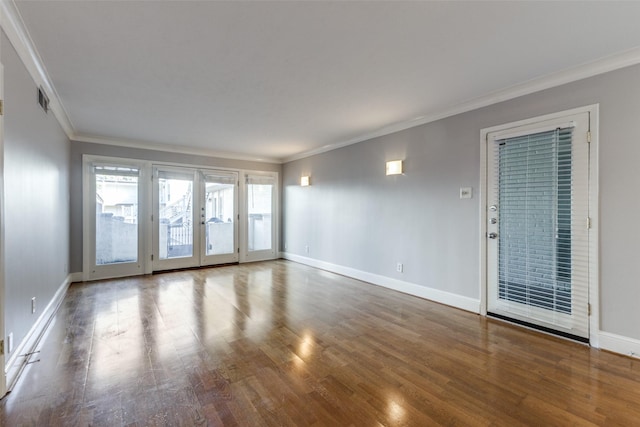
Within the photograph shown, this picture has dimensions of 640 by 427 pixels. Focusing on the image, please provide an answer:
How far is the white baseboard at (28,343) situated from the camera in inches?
79.5

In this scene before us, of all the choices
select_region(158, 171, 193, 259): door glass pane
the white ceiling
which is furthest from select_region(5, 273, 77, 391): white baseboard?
the white ceiling

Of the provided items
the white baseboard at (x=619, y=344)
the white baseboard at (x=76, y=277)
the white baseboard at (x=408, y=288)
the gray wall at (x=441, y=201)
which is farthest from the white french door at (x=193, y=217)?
the white baseboard at (x=619, y=344)

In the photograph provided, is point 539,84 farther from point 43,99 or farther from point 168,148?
point 168,148

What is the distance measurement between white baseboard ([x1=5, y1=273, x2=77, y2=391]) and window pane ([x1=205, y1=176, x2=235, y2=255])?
8.97 feet

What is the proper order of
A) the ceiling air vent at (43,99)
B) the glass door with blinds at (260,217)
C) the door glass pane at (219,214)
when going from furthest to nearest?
the glass door with blinds at (260,217) → the door glass pane at (219,214) → the ceiling air vent at (43,99)

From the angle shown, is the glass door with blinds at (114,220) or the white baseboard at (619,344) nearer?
the white baseboard at (619,344)

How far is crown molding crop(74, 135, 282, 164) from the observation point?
16.2 ft

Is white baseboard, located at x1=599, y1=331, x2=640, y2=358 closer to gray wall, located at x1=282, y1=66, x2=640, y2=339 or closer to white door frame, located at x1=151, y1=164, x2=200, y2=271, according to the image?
gray wall, located at x1=282, y1=66, x2=640, y2=339

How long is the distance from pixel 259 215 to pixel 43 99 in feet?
14.3

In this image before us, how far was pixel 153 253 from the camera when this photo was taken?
215 inches

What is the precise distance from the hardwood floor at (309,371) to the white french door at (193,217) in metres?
2.18

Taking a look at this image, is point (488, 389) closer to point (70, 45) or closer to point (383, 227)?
point (383, 227)

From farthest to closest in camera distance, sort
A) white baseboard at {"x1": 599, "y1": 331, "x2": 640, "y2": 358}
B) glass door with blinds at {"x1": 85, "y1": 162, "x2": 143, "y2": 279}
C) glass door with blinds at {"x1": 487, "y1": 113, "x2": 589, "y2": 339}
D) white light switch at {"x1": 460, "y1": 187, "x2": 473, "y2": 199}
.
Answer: glass door with blinds at {"x1": 85, "y1": 162, "x2": 143, "y2": 279}
white light switch at {"x1": 460, "y1": 187, "x2": 473, "y2": 199}
glass door with blinds at {"x1": 487, "y1": 113, "x2": 589, "y2": 339}
white baseboard at {"x1": 599, "y1": 331, "x2": 640, "y2": 358}

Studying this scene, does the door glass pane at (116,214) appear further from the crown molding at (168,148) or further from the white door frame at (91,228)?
the crown molding at (168,148)
